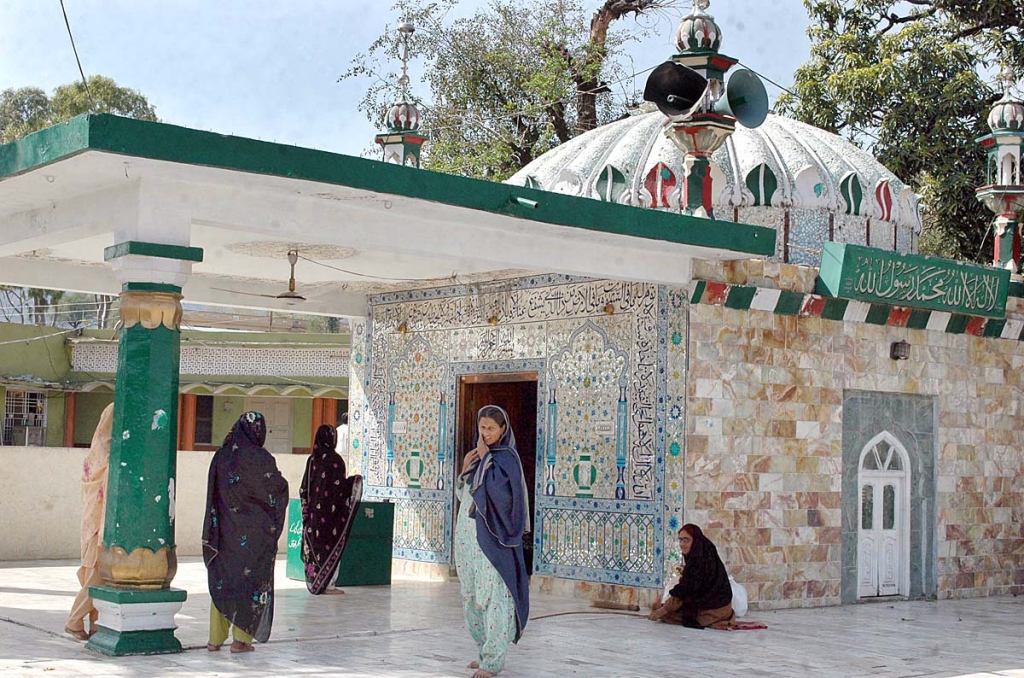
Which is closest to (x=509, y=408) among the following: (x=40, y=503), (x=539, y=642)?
(x=539, y=642)

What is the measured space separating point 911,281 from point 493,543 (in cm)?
540

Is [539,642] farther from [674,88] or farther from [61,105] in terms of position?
[61,105]

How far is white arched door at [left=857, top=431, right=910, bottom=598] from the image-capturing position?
10600 millimetres

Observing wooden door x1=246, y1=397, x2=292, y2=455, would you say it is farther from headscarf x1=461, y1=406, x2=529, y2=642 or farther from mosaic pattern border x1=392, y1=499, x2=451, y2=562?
headscarf x1=461, y1=406, x2=529, y2=642

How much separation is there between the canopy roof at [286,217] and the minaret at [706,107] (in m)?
0.64

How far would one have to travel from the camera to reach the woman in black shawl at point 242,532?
22.5 ft

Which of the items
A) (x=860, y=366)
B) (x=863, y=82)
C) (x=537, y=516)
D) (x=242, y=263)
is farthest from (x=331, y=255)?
(x=863, y=82)

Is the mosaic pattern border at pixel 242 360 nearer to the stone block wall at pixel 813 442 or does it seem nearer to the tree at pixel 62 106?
the tree at pixel 62 106

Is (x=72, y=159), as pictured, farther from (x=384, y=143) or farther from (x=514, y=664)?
(x=384, y=143)

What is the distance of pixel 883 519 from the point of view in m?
10.8

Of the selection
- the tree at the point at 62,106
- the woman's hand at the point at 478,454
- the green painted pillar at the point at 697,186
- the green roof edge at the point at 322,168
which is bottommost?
the woman's hand at the point at 478,454

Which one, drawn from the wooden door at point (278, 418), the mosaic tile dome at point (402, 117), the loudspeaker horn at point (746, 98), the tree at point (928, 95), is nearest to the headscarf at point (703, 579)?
the loudspeaker horn at point (746, 98)

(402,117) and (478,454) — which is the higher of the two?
(402,117)

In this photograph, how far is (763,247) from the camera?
30.3 feet
